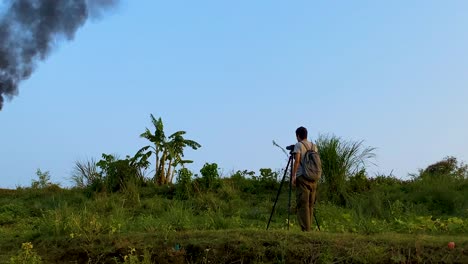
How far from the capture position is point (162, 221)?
970cm

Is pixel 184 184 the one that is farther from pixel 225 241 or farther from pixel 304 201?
pixel 225 241

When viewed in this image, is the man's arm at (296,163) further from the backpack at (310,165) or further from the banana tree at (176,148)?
the banana tree at (176,148)

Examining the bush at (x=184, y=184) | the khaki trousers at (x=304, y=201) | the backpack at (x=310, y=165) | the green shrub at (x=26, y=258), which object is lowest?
the green shrub at (x=26, y=258)

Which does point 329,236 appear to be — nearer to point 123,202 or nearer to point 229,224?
point 229,224

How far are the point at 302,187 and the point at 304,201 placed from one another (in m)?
0.24

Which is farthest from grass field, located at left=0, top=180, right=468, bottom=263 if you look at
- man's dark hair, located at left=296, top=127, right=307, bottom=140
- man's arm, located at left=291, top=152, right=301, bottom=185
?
man's dark hair, located at left=296, top=127, right=307, bottom=140

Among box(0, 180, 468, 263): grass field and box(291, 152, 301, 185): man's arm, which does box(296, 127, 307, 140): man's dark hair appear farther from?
box(0, 180, 468, 263): grass field

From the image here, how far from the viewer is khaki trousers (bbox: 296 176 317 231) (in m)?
9.75

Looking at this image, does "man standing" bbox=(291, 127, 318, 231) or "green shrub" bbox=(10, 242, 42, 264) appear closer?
"green shrub" bbox=(10, 242, 42, 264)

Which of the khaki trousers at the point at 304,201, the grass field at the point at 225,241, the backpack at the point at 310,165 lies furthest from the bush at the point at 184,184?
the backpack at the point at 310,165

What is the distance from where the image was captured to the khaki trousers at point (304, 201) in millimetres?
9750

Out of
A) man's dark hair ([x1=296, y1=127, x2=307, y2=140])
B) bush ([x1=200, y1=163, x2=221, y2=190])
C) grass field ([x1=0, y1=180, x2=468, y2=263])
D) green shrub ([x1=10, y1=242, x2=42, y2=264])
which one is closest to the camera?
green shrub ([x1=10, y1=242, x2=42, y2=264])

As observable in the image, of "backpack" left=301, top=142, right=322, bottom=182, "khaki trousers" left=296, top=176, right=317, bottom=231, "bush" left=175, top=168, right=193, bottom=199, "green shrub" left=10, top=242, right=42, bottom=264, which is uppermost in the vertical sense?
"bush" left=175, top=168, right=193, bottom=199

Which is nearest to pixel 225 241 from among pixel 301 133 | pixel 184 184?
pixel 301 133
